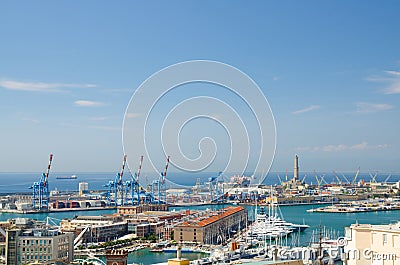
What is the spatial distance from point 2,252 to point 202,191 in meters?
18.2

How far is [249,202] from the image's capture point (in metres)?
21.1

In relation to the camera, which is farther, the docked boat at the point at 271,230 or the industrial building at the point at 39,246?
the docked boat at the point at 271,230

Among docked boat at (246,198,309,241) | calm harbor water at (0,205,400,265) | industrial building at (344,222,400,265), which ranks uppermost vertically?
industrial building at (344,222,400,265)

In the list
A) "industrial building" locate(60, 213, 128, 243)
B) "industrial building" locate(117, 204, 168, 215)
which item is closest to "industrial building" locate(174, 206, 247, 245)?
"industrial building" locate(60, 213, 128, 243)

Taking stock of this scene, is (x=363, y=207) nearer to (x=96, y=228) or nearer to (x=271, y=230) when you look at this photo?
(x=271, y=230)

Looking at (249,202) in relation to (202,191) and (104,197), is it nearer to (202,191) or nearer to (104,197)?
(202,191)

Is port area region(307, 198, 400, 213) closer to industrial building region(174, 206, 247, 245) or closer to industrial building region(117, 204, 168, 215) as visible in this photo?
industrial building region(117, 204, 168, 215)

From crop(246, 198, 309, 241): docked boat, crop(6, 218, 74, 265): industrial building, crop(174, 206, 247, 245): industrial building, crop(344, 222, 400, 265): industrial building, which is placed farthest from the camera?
crop(246, 198, 309, 241): docked boat

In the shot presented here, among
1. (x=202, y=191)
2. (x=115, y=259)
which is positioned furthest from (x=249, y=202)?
(x=115, y=259)

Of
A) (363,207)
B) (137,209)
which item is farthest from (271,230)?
(363,207)

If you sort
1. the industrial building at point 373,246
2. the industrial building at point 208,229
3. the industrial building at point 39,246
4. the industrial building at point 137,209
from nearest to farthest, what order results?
1. the industrial building at point 373,246
2. the industrial building at point 39,246
3. the industrial building at point 208,229
4. the industrial building at point 137,209

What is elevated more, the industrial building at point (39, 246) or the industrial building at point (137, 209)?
the industrial building at point (39, 246)

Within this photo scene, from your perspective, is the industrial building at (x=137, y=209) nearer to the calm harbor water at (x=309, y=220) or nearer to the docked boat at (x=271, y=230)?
the calm harbor water at (x=309, y=220)

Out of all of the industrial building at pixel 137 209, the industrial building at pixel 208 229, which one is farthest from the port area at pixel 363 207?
the industrial building at pixel 208 229
